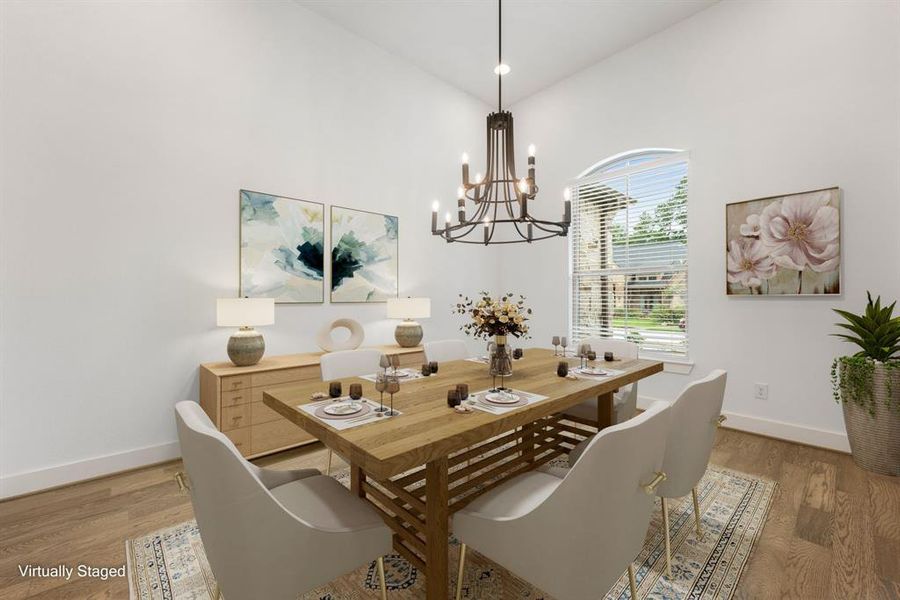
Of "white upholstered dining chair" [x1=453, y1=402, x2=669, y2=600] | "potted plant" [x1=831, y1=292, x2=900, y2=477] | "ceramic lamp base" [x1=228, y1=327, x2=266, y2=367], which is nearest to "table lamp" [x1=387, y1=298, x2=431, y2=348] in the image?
"ceramic lamp base" [x1=228, y1=327, x2=266, y2=367]

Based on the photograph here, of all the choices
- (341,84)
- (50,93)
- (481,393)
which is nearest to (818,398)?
(481,393)

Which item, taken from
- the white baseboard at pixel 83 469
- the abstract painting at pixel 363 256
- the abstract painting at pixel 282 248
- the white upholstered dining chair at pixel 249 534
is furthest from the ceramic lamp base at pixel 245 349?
the white upholstered dining chair at pixel 249 534

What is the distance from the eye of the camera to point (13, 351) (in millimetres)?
2164

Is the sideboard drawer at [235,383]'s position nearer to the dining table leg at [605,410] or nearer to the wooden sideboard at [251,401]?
the wooden sideboard at [251,401]

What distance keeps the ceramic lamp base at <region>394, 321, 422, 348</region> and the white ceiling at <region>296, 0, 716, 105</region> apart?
2845 millimetres

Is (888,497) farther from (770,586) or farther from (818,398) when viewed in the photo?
(770,586)

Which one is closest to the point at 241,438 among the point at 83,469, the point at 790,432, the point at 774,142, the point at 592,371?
the point at 83,469

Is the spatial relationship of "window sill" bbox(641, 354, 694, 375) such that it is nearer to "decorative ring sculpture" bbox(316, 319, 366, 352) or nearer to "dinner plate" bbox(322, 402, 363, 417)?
"decorative ring sculpture" bbox(316, 319, 366, 352)

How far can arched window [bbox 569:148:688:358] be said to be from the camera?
11.7ft

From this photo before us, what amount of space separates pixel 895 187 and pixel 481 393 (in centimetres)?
323

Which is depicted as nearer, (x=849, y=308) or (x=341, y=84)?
(x=849, y=308)

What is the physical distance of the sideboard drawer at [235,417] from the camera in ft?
8.07

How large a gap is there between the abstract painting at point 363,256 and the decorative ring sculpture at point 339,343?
306 millimetres

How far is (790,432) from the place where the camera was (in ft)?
9.57
